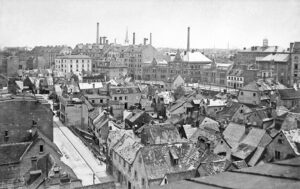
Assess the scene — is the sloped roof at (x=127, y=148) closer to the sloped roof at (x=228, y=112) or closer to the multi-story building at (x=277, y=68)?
the sloped roof at (x=228, y=112)

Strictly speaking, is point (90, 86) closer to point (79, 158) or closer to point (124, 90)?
point (124, 90)

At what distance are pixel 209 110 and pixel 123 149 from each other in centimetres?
2364

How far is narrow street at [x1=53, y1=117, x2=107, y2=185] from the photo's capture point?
1225 inches

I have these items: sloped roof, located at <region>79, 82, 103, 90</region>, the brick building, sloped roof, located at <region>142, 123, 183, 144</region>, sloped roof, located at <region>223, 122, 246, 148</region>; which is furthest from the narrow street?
sloped roof, located at <region>79, 82, 103, 90</region>

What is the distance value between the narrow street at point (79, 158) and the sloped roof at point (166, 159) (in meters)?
6.98

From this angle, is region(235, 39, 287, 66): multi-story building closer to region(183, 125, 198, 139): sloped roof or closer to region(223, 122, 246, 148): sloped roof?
region(183, 125, 198, 139): sloped roof

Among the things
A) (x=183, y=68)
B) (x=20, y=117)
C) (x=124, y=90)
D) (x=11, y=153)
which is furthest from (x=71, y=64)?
(x=11, y=153)

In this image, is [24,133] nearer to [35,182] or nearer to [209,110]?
[35,182]

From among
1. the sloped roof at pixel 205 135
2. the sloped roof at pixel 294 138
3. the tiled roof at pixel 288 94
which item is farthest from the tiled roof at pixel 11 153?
the tiled roof at pixel 288 94

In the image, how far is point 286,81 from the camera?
81.7 meters

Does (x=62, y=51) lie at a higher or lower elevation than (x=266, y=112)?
higher

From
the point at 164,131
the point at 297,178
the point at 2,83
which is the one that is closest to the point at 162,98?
the point at 164,131

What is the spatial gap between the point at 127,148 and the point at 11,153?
926cm

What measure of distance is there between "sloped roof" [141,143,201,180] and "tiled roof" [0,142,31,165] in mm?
9445
